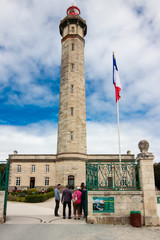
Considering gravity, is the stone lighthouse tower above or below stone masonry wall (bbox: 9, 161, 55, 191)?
above

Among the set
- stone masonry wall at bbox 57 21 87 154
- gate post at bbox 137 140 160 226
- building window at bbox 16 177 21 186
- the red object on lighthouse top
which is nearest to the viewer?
gate post at bbox 137 140 160 226

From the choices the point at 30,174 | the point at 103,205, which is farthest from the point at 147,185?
the point at 30,174

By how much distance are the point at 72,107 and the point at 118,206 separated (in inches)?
896

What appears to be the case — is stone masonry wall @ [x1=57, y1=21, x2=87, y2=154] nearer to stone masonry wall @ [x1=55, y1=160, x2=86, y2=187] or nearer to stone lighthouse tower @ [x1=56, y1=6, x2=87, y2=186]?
stone lighthouse tower @ [x1=56, y1=6, x2=87, y2=186]

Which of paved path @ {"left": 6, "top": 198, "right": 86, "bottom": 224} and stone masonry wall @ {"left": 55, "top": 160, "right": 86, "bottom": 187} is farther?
stone masonry wall @ {"left": 55, "top": 160, "right": 86, "bottom": 187}

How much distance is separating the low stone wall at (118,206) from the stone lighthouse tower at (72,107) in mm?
19525

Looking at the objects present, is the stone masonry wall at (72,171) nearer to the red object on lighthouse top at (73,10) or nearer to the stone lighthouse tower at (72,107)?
the stone lighthouse tower at (72,107)

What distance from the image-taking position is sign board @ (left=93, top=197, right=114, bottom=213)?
30.9ft

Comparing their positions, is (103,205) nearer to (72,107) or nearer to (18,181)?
(72,107)

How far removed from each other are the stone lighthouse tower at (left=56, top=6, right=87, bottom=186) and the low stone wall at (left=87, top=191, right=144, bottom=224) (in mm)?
19525

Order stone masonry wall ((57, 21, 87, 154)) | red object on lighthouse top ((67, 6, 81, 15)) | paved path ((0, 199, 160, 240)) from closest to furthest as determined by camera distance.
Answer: paved path ((0, 199, 160, 240)), stone masonry wall ((57, 21, 87, 154)), red object on lighthouse top ((67, 6, 81, 15))

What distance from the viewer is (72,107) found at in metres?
31.1

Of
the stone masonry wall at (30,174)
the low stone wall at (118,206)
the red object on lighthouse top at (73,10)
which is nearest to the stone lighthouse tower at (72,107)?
the stone masonry wall at (30,174)

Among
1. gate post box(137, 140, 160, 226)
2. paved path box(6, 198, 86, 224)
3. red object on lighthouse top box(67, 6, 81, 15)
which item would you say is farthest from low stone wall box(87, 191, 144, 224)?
red object on lighthouse top box(67, 6, 81, 15)
